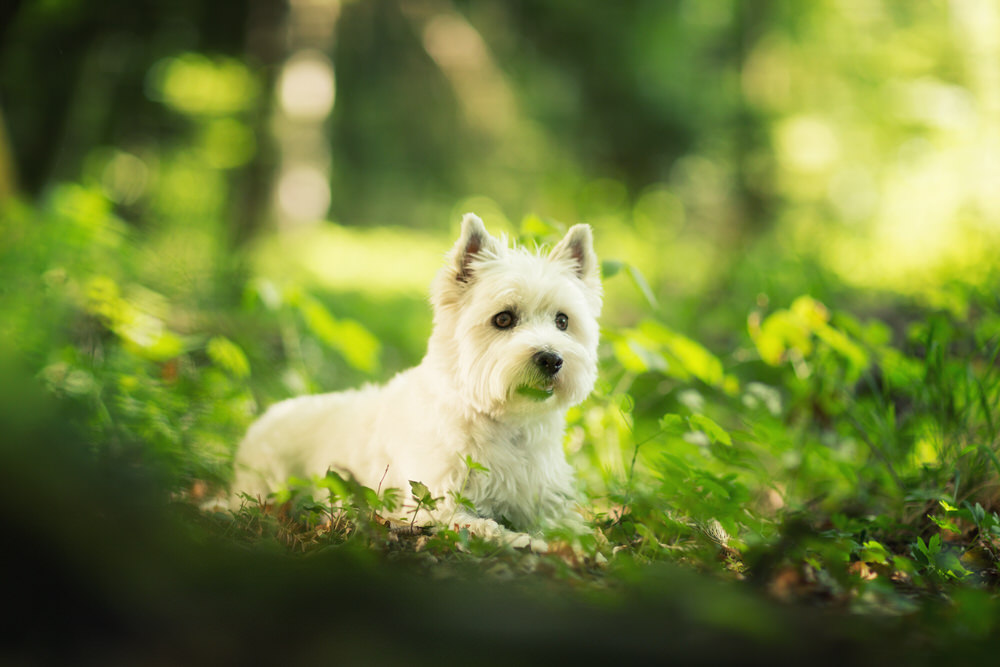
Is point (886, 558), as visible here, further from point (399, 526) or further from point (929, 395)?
point (399, 526)

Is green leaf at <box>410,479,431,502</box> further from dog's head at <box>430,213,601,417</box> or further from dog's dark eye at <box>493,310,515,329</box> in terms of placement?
dog's dark eye at <box>493,310,515,329</box>

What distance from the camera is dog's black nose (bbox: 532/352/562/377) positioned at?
3088 mm

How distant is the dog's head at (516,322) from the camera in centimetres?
312

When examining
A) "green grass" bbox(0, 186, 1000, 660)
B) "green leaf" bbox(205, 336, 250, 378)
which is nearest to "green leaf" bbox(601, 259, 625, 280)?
"green grass" bbox(0, 186, 1000, 660)

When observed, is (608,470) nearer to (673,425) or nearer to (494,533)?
(673,425)

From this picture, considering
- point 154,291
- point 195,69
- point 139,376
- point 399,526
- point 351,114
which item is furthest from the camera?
point 351,114

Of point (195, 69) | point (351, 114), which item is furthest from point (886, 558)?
point (351, 114)

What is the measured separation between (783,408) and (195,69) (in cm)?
1431

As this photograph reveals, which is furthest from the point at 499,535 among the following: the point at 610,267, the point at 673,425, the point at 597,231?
the point at 597,231

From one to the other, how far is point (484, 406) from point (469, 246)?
0.91m

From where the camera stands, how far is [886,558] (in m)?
2.95

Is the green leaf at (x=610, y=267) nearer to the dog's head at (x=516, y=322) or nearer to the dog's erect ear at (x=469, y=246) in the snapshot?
the dog's head at (x=516, y=322)

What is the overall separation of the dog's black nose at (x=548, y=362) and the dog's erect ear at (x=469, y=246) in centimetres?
72

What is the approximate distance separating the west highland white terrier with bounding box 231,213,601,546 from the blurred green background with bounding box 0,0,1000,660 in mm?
348
